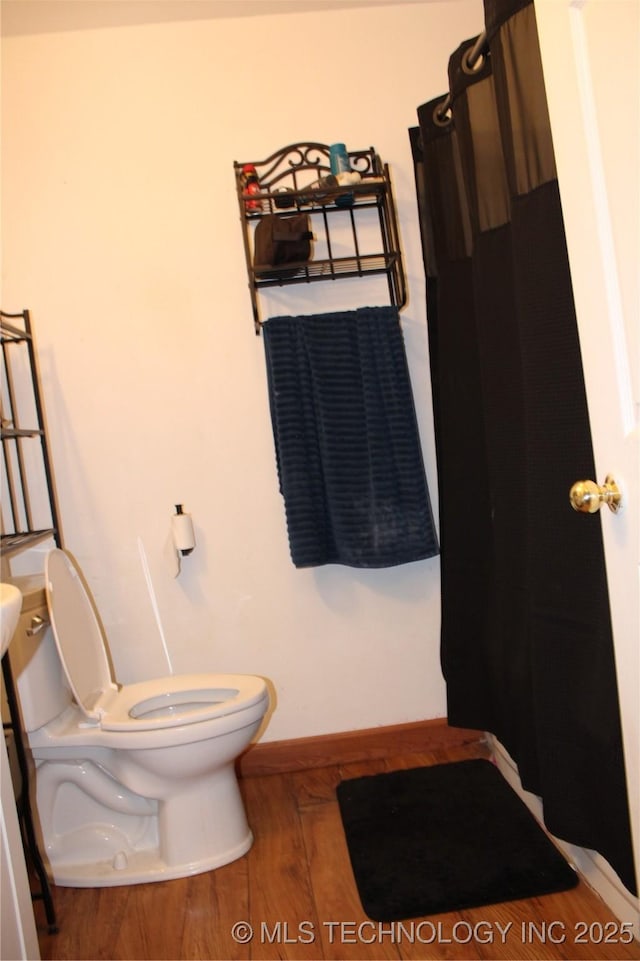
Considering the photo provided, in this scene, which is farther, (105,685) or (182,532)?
(182,532)

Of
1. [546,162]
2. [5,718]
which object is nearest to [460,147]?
[546,162]

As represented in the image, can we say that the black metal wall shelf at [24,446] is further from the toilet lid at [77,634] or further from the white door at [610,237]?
the white door at [610,237]

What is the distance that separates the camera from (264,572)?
2.36 m

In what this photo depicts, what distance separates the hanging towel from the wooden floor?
2.79 ft

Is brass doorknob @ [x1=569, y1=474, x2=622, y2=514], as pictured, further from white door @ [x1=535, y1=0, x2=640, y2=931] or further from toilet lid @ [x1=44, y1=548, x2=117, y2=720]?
toilet lid @ [x1=44, y1=548, x2=117, y2=720]

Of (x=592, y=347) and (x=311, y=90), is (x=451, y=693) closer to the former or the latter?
(x=592, y=347)

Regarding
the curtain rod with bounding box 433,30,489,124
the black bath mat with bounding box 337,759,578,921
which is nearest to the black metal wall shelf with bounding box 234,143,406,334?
the curtain rod with bounding box 433,30,489,124

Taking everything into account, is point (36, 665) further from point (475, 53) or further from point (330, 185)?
point (475, 53)

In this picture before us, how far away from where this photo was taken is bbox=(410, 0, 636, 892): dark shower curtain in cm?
132

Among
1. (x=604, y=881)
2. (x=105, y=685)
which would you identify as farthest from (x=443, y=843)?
(x=105, y=685)

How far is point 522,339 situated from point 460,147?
66 cm

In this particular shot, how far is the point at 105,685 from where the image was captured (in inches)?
82.0

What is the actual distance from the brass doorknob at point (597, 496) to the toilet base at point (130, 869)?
1.43 meters

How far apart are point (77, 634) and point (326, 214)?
5.09 ft
